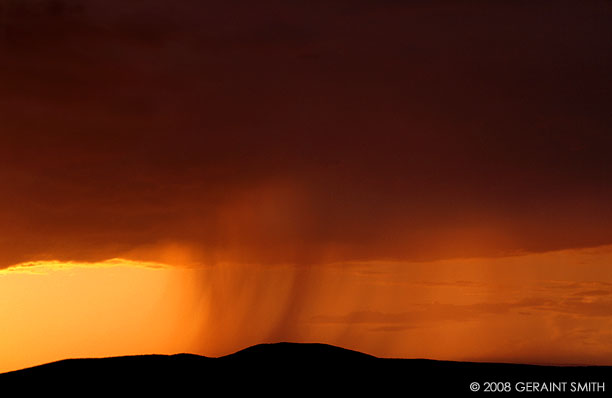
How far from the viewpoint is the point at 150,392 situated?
6594cm

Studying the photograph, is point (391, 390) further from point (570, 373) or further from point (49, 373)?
point (49, 373)

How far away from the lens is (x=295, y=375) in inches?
2879

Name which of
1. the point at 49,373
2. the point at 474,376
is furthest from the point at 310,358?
the point at 49,373

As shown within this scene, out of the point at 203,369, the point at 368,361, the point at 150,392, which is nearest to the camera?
the point at 150,392

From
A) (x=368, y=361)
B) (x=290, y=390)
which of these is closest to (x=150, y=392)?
(x=290, y=390)

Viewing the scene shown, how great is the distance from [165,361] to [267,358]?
32.0ft

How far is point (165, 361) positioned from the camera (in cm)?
7925

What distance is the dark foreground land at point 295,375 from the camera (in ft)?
224

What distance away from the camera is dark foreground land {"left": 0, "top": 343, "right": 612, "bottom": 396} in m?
68.2

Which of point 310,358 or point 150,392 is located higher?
point 310,358

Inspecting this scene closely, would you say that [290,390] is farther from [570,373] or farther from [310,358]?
[570,373]

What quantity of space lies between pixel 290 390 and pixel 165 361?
56.2ft

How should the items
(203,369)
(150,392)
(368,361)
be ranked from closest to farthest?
(150,392), (203,369), (368,361)

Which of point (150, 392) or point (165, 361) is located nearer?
point (150, 392)
